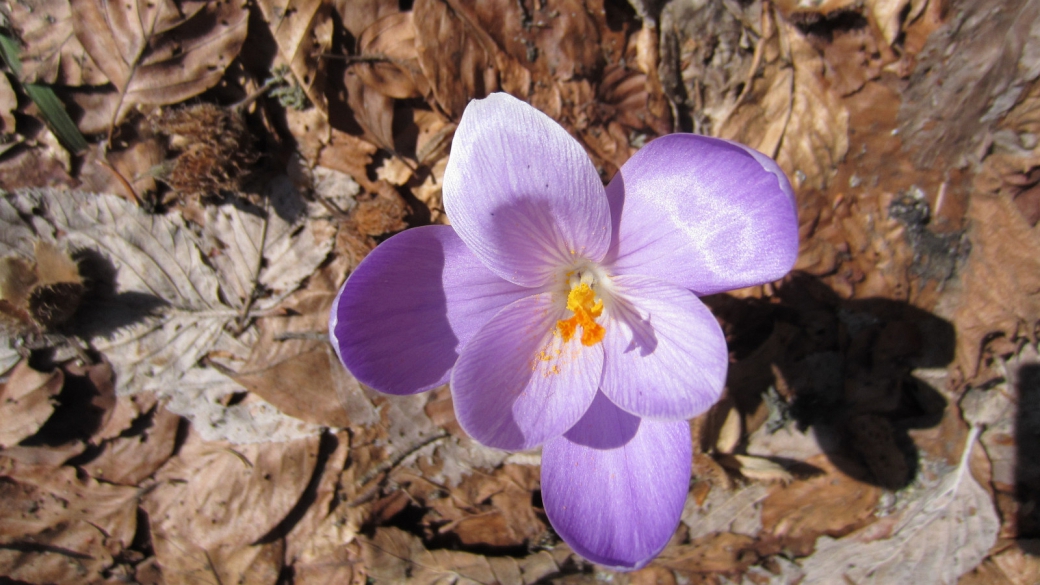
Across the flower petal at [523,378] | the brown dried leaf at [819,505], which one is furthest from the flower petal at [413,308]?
the brown dried leaf at [819,505]

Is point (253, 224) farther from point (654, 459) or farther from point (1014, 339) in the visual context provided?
point (1014, 339)

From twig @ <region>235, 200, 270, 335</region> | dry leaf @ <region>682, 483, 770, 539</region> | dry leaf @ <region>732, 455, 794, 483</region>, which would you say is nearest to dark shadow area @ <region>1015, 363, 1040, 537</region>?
dry leaf @ <region>732, 455, 794, 483</region>

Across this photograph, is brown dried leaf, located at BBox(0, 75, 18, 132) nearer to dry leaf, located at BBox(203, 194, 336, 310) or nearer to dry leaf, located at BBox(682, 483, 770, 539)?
dry leaf, located at BBox(203, 194, 336, 310)

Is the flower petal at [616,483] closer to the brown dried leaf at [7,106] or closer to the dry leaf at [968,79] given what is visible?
the dry leaf at [968,79]

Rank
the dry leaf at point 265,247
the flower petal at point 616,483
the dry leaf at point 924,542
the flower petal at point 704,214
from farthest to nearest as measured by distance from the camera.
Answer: the dry leaf at point 924,542
the dry leaf at point 265,247
the flower petal at point 616,483
the flower petal at point 704,214

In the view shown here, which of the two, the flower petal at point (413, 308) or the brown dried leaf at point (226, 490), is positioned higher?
the flower petal at point (413, 308)

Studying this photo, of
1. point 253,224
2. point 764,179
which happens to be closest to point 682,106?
point 764,179
